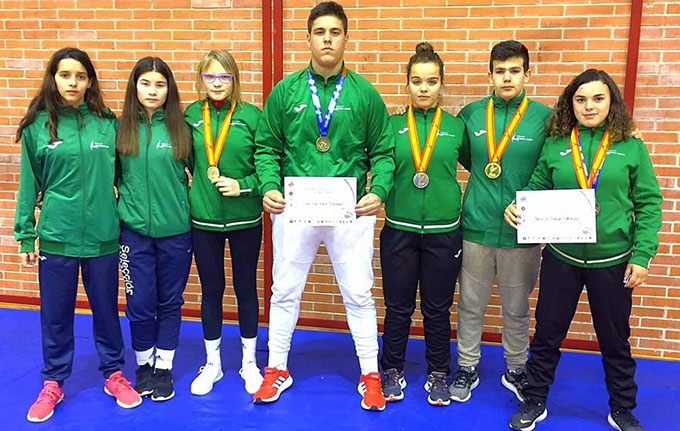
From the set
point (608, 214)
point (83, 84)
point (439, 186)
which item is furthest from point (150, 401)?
point (608, 214)

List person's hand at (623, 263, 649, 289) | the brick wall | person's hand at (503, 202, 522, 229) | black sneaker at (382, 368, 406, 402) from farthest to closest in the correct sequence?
1. the brick wall
2. black sneaker at (382, 368, 406, 402)
3. person's hand at (503, 202, 522, 229)
4. person's hand at (623, 263, 649, 289)

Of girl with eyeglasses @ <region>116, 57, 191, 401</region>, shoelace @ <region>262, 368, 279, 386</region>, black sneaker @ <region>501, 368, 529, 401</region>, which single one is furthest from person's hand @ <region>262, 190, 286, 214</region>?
black sneaker @ <region>501, 368, 529, 401</region>

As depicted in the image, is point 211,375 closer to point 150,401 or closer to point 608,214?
point 150,401

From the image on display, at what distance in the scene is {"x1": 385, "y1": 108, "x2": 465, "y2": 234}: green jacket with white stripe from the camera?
3.03 meters

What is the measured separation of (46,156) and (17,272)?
2.27m

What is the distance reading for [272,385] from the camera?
128 inches

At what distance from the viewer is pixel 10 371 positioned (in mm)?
3496

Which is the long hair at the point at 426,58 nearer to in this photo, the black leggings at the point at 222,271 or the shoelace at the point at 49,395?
the black leggings at the point at 222,271

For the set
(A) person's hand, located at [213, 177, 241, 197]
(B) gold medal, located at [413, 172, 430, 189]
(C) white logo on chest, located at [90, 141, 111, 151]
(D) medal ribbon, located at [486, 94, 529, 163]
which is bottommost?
(A) person's hand, located at [213, 177, 241, 197]

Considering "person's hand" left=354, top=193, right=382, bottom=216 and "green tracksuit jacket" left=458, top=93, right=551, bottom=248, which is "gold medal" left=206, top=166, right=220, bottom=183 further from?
"green tracksuit jacket" left=458, top=93, right=551, bottom=248

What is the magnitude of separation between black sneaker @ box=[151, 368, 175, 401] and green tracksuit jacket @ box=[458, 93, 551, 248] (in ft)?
6.38

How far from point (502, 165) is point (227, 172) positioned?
1.49 meters

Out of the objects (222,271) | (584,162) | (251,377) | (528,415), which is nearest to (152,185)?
(222,271)

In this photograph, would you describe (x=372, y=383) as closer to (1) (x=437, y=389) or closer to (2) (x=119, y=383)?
(1) (x=437, y=389)
